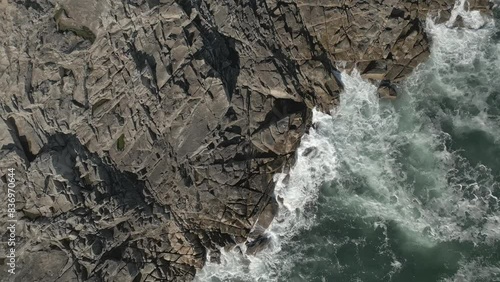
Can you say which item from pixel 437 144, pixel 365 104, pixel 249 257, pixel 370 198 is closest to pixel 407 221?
pixel 370 198

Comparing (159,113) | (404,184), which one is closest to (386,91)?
(404,184)

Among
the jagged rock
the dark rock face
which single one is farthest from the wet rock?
the jagged rock

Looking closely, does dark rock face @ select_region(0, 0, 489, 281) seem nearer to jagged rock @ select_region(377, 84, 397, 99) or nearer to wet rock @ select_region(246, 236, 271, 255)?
wet rock @ select_region(246, 236, 271, 255)

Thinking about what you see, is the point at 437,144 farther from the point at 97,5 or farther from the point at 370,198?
the point at 97,5

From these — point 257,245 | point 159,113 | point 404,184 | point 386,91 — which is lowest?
point 257,245

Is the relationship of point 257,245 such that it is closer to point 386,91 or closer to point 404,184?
point 404,184

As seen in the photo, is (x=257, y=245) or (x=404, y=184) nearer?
(x=404, y=184)

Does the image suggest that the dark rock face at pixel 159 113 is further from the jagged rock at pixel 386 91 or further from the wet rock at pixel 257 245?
the jagged rock at pixel 386 91
